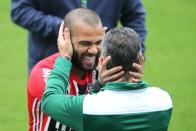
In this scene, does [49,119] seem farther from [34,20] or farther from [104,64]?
[34,20]

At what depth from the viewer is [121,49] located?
3.42 m

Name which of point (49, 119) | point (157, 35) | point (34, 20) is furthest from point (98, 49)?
point (157, 35)

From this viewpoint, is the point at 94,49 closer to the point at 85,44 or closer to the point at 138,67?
the point at 85,44

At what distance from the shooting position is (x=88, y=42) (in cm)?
409

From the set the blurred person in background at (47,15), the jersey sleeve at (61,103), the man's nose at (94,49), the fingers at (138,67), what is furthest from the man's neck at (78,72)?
the blurred person in background at (47,15)

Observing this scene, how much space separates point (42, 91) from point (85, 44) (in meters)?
0.44

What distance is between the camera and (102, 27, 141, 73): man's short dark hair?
135 inches

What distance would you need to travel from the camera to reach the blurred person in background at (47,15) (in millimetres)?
5156

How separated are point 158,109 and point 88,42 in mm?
835

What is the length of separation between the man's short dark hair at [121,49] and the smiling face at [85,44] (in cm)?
60

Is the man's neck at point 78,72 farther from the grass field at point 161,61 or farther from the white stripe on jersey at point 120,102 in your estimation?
the grass field at point 161,61

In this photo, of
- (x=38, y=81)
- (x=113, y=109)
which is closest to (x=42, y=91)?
(x=38, y=81)

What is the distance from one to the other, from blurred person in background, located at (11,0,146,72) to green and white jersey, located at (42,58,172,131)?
5.61 feet

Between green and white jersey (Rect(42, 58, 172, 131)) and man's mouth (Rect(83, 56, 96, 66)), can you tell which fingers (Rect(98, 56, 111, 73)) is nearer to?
green and white jersey (Rect(42, 58, 172, 131))
